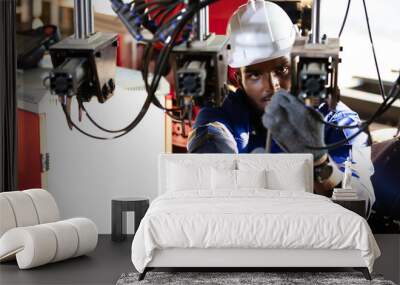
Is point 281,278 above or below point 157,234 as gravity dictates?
below

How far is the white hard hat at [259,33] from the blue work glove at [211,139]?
2.09 ft

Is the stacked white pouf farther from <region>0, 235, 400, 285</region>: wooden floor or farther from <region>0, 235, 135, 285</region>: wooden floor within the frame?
<region>0, 235, 135, 285</region>: wooden floor

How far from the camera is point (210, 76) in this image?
215 centimetres

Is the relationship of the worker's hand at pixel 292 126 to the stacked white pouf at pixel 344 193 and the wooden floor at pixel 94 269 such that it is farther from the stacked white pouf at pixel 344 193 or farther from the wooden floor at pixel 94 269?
the wooden floor at pixel 94 269

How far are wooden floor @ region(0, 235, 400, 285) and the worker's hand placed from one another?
1192mm

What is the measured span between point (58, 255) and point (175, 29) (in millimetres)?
4279

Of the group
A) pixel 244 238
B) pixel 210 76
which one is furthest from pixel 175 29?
pixel 244 238

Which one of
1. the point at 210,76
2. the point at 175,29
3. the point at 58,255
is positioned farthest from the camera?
the point at 58,255

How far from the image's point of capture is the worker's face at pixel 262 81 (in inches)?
282

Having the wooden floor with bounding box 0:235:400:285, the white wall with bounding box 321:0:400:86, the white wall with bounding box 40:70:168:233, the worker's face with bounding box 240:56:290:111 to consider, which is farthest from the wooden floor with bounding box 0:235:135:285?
the white wall with bounding box 321:0:400:86

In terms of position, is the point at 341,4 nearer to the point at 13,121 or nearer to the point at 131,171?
the point at 131,171

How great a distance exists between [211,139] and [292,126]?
39.5 inches

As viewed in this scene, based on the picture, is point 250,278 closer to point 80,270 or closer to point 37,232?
point 80,270

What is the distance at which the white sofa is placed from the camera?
566cm
